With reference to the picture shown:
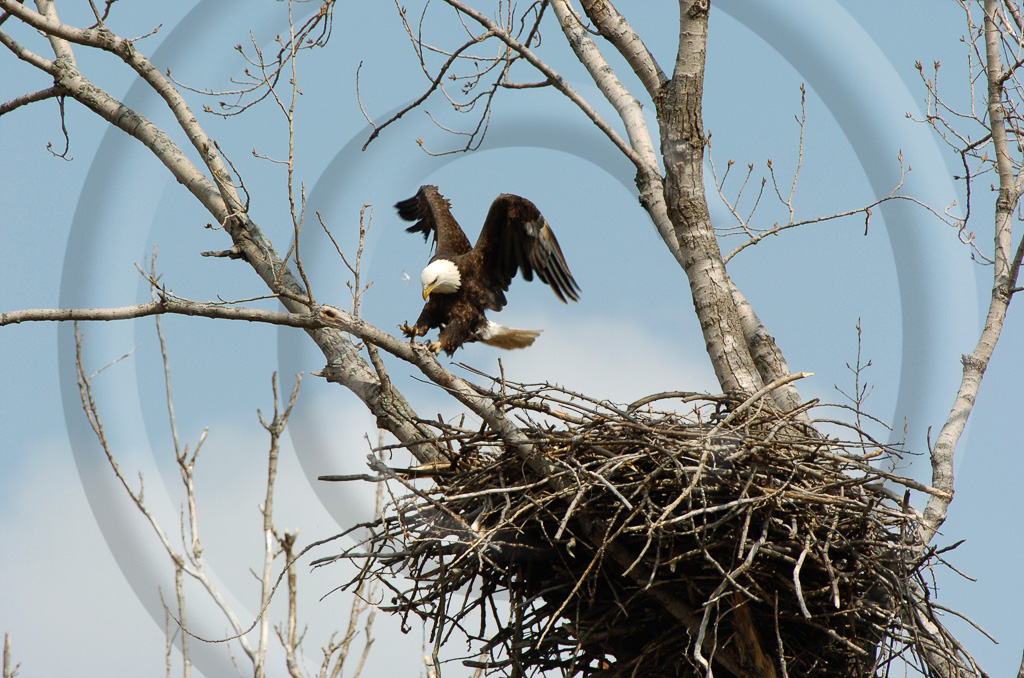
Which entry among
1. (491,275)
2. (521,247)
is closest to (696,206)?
(521,247)

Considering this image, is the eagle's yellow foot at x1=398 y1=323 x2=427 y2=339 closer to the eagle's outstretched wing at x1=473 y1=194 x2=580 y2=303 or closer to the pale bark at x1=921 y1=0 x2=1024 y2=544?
the eagle's outstretched wing at x1=473 y1=194 x2=580 y2=303

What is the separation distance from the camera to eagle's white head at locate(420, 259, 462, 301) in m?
5.24

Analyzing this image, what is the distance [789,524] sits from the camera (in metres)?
3.06

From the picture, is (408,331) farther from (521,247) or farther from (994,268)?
(994,268)

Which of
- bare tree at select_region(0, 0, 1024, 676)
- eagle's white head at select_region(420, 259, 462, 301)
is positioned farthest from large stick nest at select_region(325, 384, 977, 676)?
eagle's white head at select_region(420, 259, 462, 301)

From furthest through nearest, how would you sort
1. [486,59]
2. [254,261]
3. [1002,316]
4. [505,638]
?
Answer: [486,59], [1002,316], [254,261], [505,638]

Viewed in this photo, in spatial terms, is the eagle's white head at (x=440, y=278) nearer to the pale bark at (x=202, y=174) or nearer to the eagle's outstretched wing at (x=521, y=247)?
the eagle's outstretched wing at (x=521, y=247)

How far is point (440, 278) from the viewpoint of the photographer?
5258 millimetres

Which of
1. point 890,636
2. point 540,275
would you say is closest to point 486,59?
point 540,275

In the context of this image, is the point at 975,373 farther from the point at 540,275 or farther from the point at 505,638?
the point at 505,638

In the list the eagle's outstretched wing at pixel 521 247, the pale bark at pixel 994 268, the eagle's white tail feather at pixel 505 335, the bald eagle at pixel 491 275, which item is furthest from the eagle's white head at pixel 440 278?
the pale bark at pixel 994 268

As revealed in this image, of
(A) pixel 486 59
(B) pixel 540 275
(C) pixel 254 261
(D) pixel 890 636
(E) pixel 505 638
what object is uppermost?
(A) pixel 486 59

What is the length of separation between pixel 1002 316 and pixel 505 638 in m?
2.96

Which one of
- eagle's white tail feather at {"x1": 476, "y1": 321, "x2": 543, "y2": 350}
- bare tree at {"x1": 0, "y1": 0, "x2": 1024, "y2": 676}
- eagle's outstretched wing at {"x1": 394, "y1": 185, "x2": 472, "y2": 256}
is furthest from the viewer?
eagle's outstretched wing at {"x1": 394, "y1": 185, "x2": 472, "y2": 256}
